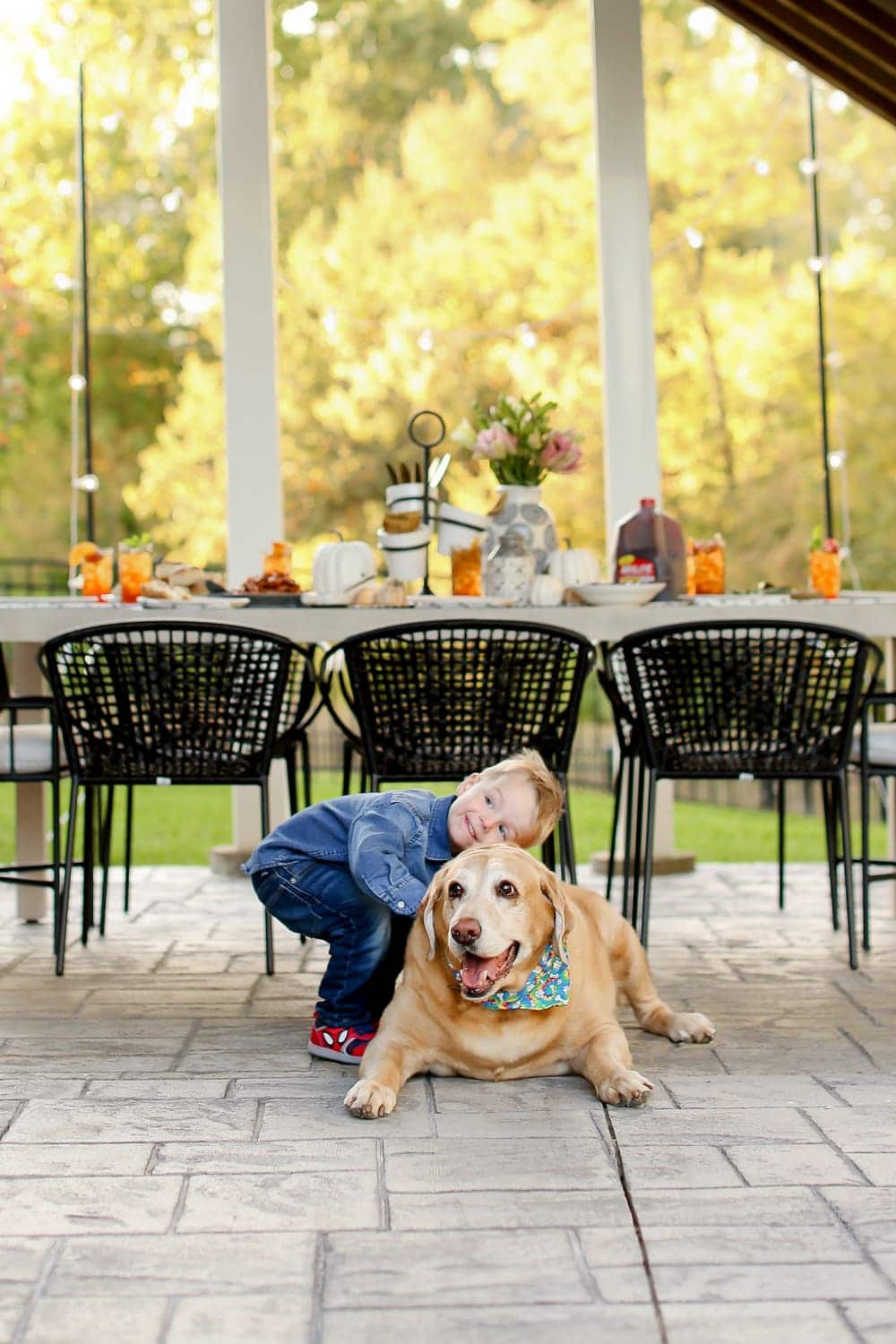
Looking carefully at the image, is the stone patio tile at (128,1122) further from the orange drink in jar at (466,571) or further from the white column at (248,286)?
the white column at (248,286)

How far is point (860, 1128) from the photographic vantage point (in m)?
2.22

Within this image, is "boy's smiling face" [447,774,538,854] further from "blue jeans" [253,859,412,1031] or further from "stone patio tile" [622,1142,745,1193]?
"stone patio tile" [622,1142,745,1193]

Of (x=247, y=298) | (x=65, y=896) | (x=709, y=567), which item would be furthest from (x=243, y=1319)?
(x=247, y=298)

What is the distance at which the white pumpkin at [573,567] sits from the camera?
12.6 ft

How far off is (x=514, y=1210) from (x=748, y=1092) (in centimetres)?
65

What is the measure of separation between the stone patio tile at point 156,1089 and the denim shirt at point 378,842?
35 cm

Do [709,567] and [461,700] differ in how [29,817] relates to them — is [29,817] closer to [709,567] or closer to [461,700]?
[461,700]

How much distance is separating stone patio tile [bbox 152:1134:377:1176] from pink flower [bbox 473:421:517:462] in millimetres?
2159

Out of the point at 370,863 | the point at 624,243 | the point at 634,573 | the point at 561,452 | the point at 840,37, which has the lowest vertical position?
the point at 370,863

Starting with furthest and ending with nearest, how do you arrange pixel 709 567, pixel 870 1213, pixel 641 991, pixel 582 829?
pixel 582 829
pixel 709 567
pixel 641 991
pixel 870 1213

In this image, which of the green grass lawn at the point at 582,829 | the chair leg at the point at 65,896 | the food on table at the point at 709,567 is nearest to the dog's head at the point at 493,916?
the chair leg at the point at 65,896

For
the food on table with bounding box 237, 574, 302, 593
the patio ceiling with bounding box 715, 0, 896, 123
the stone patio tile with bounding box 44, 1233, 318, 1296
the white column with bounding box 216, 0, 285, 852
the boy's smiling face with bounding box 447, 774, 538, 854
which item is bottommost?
the stone patio tile with bounding box 44, 1233, 318, 1296

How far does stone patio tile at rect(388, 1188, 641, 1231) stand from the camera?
1.83m

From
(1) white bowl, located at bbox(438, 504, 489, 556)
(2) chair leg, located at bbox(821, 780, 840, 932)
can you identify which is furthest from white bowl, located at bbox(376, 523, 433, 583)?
(2) chair leg, located at bbox(821, 780, 840, 932)
